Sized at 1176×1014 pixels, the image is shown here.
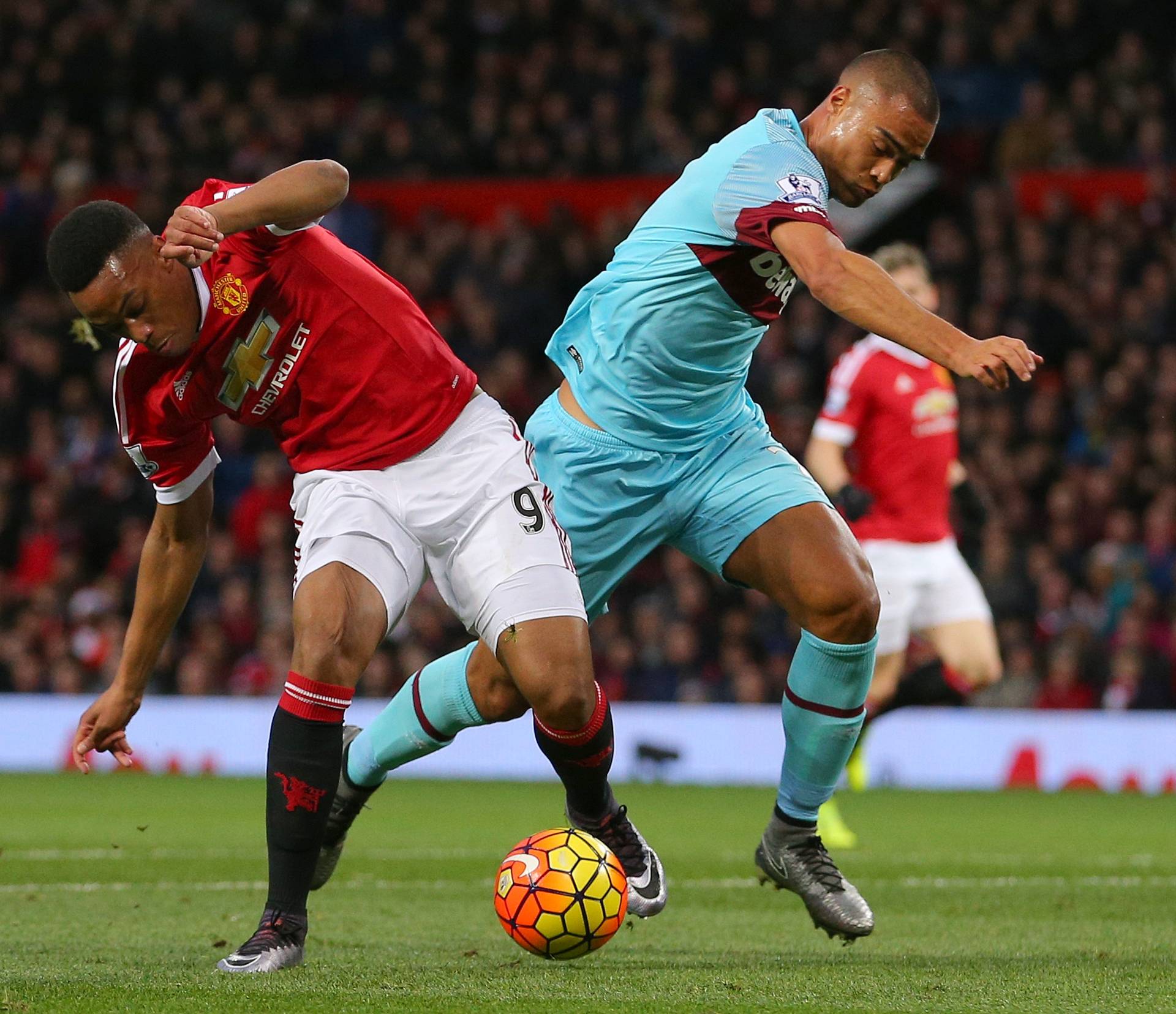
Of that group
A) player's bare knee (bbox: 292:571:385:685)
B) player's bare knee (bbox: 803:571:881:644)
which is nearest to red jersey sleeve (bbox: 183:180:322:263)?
player's bare knee (bbox: 292:571:385:685)

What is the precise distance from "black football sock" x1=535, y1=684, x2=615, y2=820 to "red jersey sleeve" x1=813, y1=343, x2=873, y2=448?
155 inches

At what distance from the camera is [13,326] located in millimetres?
17203

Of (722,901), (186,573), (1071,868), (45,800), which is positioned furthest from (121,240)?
(45,800)

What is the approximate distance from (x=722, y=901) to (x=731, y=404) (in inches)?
76.4

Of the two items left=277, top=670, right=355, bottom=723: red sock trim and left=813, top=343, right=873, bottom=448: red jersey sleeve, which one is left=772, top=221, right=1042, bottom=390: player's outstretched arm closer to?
left=277, top=670, right=355, bottom=723: red sock trim

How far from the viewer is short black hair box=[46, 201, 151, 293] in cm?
450

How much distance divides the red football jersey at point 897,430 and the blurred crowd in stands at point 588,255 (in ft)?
13.8

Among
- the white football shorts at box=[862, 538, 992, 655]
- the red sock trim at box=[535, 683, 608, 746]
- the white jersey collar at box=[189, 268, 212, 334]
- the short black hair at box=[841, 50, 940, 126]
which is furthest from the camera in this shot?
the white football shorts at box=[862, 538, 992, 655]

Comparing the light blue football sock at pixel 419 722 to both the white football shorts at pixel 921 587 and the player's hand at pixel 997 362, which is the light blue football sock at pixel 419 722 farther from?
the white football shorts at pixel 921 587

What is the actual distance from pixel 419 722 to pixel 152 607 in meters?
0.90

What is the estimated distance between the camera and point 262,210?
4.66m

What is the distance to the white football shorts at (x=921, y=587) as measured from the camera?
30.1 feet

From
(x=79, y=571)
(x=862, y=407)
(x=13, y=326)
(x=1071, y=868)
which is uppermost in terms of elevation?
(x=862, y=407)

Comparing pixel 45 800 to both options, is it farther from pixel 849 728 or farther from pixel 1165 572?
pixel 1165 572
